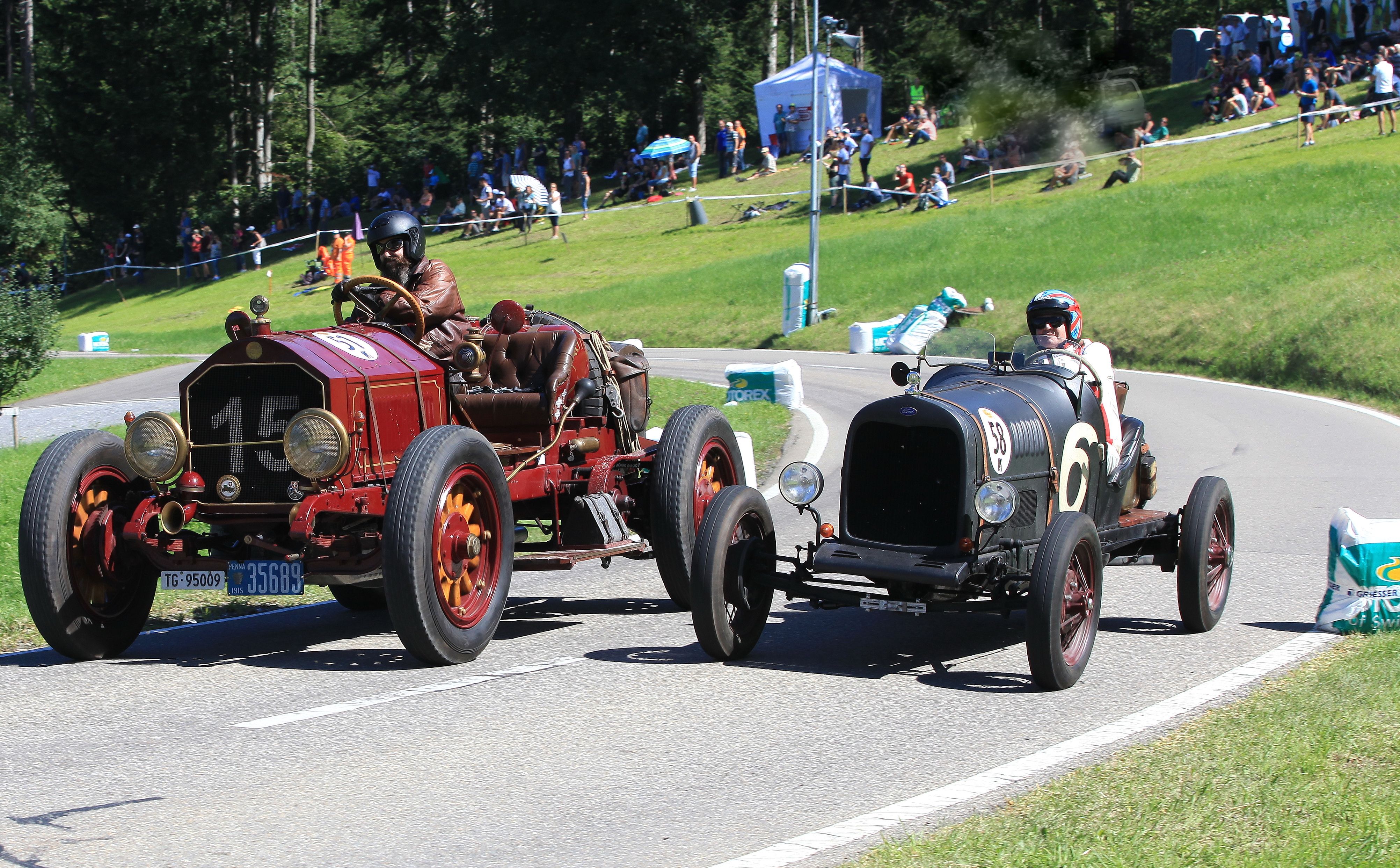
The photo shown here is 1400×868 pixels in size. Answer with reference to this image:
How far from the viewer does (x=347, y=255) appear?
1731 inches

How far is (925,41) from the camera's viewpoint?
33.6m

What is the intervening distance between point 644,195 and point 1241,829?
1769 inches

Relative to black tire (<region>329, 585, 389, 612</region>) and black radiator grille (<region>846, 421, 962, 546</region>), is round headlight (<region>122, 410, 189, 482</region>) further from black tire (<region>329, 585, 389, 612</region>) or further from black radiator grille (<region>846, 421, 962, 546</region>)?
black radiator grille (<region>846, 421, 962, 546</region>)

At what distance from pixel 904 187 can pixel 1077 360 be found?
32008 millimetres

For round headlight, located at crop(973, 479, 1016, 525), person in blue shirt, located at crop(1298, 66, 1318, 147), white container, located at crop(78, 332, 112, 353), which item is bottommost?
round headlight, located at crop(973, 479, 1016, 525)

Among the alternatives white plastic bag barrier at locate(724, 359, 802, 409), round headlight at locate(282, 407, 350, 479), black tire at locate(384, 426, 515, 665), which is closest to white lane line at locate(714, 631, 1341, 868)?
black tire at locate(384, 426, 515, 665)

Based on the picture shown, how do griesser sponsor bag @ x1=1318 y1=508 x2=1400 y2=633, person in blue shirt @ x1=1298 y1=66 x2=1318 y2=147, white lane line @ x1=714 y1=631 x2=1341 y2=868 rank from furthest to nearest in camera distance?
person in blue shirt @ x1=1298 y1=66 x2=1318 y2=147
griesser sponsor bag @ x1=1318 y1=508 x2=1400 y2=633
white lane line @ x1=714 y1=631 x2=1341 y2=868

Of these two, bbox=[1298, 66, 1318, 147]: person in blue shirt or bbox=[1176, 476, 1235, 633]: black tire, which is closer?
bbox=[1176, 476, 1235, 633]: black tire

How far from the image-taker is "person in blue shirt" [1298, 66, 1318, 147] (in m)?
33.5

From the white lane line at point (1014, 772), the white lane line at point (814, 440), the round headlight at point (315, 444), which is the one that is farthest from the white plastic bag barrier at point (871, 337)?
the round headlight at point (315, 444)

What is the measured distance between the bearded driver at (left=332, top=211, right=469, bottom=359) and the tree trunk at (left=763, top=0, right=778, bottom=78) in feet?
157

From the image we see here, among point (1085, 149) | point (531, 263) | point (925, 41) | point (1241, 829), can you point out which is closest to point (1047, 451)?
point (1241, 829)

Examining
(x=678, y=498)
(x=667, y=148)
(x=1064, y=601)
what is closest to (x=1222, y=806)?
(x=1064, y=601)

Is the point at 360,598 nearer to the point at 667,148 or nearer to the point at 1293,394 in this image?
the point at 1293,394
